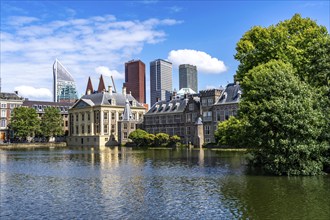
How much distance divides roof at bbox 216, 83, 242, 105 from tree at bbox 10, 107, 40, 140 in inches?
2577

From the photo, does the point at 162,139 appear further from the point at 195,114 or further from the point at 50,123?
the point at 50,123

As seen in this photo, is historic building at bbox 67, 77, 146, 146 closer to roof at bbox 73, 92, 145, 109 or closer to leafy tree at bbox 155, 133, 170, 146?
roof at bbox 73, 92, 145, 109

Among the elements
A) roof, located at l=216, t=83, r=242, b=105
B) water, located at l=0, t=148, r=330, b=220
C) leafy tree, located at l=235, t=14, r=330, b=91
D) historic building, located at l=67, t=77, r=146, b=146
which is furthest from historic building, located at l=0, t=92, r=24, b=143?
leafy tree, located at l=235, t=14, r=330, b=91

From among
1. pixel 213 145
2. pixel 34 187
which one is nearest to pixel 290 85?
pixel 34 187

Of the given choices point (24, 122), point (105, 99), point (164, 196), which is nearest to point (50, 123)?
point (24, 122)

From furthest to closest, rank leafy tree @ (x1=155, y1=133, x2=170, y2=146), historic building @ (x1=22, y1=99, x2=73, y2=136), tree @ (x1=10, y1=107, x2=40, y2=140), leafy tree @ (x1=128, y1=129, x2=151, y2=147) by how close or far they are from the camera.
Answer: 1. historic building @ (x1=22, y1=99, x2=73, y2=136)
2. tree @ (x1=10, y1=107, x2=40, y2=140)
3. leafy tree @ (x1=128, y1=129, x2=151, y2=147)
4. leafy tree @ (x1=155, y1=133, x2=170, y2=146)

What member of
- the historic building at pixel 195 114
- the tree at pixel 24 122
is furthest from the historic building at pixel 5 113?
the historic building at pixel 195 114

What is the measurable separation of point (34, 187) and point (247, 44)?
2896 cm

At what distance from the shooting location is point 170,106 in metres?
109

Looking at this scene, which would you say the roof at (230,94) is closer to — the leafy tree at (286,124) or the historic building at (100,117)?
the historic building at (100,117)

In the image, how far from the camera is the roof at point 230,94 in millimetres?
87500

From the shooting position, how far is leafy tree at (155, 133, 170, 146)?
97375 mm

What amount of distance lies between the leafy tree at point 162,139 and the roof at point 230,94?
15887 millimetres

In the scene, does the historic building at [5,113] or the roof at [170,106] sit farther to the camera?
the historic building at [5,113]
